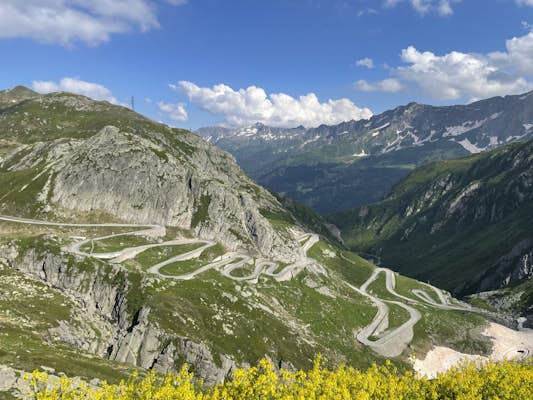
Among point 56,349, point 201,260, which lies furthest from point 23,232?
point 56,349

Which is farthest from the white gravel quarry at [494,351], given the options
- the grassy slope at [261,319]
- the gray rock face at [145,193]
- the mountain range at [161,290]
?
the gray rock face at [145,193]

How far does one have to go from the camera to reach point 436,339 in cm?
14788

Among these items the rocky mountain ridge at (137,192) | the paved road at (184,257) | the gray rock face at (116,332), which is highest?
the rocky mountain ridge at (137,192)

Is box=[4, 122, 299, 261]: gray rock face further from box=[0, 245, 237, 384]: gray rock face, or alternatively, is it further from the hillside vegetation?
the hillside vegetation

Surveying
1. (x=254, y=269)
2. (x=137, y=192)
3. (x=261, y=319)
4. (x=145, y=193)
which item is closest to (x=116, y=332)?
(x=261, y=319)

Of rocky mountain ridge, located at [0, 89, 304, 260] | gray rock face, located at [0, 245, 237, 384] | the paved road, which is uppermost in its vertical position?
rocky mountain ridge, located at [0, 89, 304, 260]

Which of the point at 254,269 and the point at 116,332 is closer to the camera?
the point at 116,332

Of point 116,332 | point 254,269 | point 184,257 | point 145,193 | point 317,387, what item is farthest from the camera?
point 145,193

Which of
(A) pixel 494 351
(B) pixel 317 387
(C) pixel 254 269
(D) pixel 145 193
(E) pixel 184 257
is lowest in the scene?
(A) pixel 494 351

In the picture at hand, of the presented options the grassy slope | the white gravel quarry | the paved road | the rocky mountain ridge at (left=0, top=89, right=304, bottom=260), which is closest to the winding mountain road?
the paved road

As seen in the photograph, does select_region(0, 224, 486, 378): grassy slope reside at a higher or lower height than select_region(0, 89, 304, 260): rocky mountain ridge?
lower

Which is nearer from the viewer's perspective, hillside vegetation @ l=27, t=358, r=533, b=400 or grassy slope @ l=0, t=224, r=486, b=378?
hillside vegetation @ l=27, t=358, r=533, b=400

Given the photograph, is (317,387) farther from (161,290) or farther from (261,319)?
(161,290)

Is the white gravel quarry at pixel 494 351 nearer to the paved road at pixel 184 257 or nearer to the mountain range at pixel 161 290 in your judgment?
the mountain range at pixel 161 290
